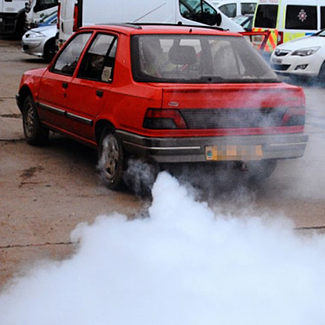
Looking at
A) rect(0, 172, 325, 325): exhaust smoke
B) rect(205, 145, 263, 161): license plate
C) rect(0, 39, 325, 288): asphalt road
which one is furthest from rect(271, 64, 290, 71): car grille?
rect(0, 172, 325, 325): exhaust smoke

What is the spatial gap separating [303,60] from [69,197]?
9.10m

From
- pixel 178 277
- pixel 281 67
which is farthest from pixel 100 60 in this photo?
pixel 281 67

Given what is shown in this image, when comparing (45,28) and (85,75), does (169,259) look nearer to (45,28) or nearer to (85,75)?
(85,75)

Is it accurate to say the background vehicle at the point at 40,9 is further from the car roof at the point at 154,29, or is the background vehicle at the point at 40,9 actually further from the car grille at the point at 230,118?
the car grille at the point at 230,118

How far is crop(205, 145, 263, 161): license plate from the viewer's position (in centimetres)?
595

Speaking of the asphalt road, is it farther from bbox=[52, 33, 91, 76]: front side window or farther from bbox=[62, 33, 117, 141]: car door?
bbox=[52, 33, 91, 76]: front side window

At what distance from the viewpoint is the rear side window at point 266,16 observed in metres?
16.4

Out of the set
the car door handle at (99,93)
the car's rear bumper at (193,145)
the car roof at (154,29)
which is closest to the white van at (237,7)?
the car roof at (154,29)

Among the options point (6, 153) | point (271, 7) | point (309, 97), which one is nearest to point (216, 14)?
point (271, 7)

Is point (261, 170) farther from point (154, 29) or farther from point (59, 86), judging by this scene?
point (59, 86)

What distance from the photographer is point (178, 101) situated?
19.2 ft

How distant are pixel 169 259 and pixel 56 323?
0.97m

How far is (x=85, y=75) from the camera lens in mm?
6930

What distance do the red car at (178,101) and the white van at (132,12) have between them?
23.3ft
